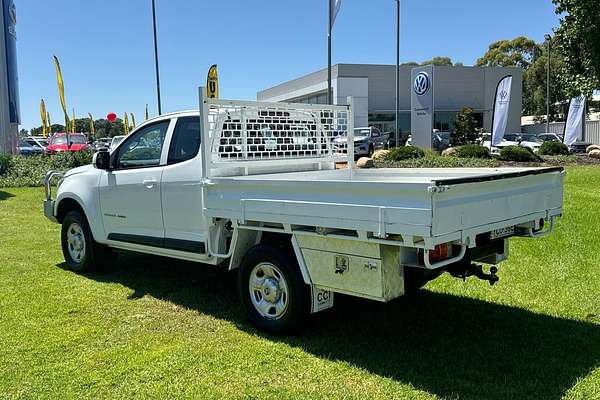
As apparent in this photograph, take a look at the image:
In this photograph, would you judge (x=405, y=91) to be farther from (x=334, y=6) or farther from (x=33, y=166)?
(x=33, y=166)

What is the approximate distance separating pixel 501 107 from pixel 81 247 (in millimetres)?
25589

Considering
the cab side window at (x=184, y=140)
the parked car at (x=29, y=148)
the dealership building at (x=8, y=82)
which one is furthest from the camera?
the parked car at (x=29, y=148)

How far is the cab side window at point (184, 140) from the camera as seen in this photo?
19.4ft

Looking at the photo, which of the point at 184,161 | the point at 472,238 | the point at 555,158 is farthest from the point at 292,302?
the point at 555,158

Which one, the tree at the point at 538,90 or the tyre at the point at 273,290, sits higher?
the tree at the point at 538,90

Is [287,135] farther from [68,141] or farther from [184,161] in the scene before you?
[68,141]

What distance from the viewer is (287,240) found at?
4.98 metres

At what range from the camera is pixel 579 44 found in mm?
15109

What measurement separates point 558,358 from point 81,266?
5.59 m

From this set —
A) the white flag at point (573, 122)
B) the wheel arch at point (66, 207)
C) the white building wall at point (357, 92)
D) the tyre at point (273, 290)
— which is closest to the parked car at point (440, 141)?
the white flag at point (573, 122)

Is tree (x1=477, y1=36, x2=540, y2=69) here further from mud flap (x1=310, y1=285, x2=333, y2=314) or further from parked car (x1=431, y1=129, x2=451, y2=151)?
mud flap (x1=310, y1=285, x2=333, y2=314)

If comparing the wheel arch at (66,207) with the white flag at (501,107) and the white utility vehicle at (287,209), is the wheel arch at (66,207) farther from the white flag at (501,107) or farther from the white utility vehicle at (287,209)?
the white flag at (501,107)

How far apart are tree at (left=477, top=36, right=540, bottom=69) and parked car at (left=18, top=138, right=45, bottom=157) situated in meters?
67.3

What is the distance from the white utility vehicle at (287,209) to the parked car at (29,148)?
26050mm
